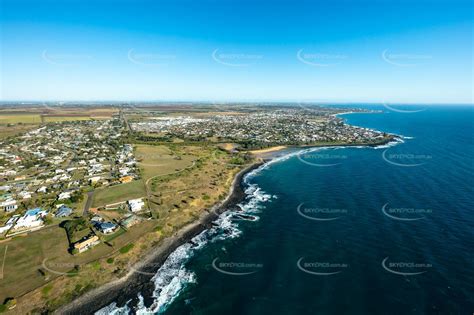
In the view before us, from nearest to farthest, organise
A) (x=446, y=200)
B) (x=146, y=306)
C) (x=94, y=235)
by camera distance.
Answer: (x=146, y=306) < (x=94, y=235) < (x=446, y=200)

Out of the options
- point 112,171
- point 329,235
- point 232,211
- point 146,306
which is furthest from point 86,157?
point 329,235

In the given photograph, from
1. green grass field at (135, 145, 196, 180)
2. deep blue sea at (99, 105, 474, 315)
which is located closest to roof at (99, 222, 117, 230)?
deep blue sea at (99, 105, 474, 315)

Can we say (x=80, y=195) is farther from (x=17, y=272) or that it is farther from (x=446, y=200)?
(x=446, y=200)

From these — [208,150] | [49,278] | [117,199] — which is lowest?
[49,278]

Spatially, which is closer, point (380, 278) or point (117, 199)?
point (380, 278)

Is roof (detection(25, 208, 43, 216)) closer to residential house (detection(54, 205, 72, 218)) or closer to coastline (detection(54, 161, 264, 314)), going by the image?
residential house (detection(54, 205, 72, 218))

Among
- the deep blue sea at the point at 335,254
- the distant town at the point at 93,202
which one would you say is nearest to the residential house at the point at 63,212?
the distant town at the point at 93,202
